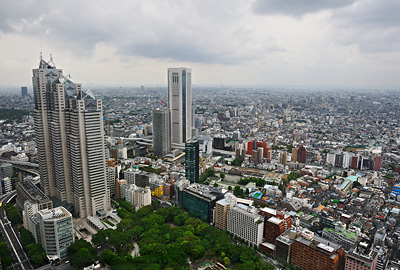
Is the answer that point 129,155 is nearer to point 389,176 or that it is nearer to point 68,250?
point 68,250

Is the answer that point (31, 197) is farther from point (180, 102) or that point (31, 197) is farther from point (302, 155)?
point (302, 155)

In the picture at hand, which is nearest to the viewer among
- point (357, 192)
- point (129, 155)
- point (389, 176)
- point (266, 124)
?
point (357, 192)

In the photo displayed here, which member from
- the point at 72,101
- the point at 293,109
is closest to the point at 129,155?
the point at 72,101

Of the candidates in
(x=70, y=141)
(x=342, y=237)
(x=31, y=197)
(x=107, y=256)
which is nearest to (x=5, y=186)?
(x=31, y=197)

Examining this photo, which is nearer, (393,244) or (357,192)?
(393,244)

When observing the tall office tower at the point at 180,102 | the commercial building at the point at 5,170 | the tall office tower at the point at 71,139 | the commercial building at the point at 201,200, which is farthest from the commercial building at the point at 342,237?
the tall office tower at the point at 180,102

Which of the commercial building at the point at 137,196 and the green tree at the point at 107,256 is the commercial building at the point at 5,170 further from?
the green tree at the point at 107,256
